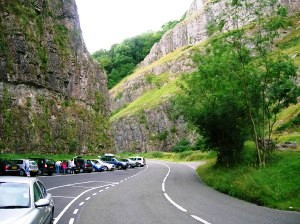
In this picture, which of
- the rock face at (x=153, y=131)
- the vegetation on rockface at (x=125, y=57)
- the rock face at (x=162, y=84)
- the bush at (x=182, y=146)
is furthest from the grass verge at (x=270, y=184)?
the vegetation on rockface at (x=125, y=57)

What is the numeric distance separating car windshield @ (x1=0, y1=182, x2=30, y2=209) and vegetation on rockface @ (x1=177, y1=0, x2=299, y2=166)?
15972mm

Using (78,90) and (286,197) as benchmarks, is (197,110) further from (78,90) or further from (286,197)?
(78,90)

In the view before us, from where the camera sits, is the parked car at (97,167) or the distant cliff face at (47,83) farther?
the parked car at (97,167)

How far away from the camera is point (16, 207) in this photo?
23.7 feet

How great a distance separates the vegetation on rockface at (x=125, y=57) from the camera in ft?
587

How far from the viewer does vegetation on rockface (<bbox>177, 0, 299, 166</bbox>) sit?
882 inches

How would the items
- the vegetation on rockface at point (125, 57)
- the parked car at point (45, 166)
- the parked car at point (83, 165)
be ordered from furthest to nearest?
the vegetation on rockface at point (125, 57) → the parked car at point (83, 165) → the parked car at point (45, 166)

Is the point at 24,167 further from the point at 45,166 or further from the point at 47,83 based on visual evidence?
the point at 47,83

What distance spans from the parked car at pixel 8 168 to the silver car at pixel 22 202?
24437mm

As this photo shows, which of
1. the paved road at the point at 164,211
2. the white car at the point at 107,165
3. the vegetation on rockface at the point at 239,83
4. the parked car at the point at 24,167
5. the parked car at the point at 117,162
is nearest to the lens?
the paved road at the point at 164,211

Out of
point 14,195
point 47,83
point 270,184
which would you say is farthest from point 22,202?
point 47,83

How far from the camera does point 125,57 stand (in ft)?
611

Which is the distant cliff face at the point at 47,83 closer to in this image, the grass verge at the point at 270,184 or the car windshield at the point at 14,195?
the grass verge at the point at 270,184

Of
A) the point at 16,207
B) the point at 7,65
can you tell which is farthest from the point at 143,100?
the point at 16,207
